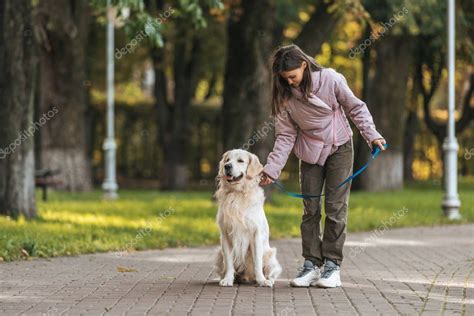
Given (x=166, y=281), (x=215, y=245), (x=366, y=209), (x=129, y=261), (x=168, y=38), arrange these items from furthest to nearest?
(x=168, y=38) → (x=366, y=209) → (x=215, y=245) → (x=129, y=261) → (x=166, y=281)

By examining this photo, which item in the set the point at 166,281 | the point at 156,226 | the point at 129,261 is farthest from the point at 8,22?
the point at 166,281

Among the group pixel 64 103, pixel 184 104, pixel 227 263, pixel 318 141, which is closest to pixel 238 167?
pixel 318 141

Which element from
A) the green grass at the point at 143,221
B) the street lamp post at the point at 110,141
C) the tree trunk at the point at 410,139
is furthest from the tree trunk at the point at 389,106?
the street lamp post at the point at 110,141

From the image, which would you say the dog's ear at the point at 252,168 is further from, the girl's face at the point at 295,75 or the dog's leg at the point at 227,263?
the girl's face at the point at 295,75

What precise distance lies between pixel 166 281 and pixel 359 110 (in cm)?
258

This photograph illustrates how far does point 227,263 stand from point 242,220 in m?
0.46

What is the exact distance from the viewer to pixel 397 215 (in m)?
18.7

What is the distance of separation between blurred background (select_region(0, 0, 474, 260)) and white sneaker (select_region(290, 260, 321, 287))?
3999 millimetres

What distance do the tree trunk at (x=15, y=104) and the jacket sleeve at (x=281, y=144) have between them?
267 inches

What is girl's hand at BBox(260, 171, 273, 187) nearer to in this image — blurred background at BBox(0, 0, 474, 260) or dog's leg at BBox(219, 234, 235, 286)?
dog's leg at BBox(219, 234, 235, 286)

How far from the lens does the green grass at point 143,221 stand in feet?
41.2

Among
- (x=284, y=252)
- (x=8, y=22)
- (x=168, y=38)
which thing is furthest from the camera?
(x=168, y=38)

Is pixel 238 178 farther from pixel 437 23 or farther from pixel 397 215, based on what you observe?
pixel 437 23

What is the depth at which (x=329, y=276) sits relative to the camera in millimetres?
9047
